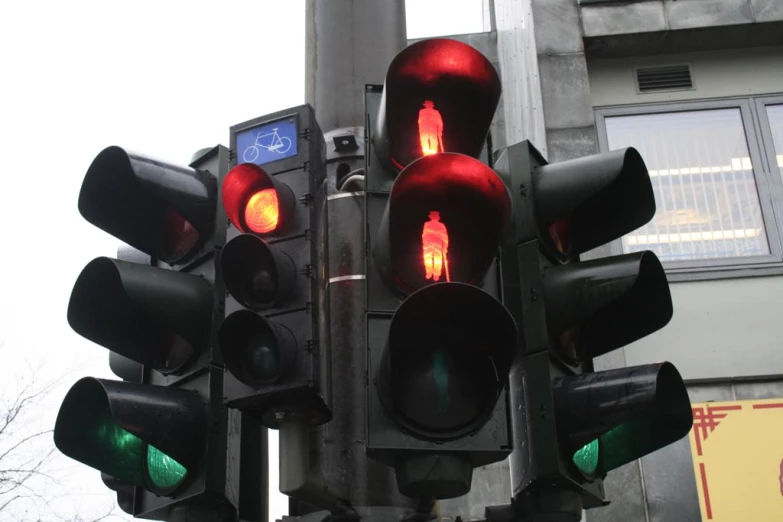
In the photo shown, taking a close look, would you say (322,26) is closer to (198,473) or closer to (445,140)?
(445,140)

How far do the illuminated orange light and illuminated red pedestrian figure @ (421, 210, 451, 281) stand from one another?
0.66 m

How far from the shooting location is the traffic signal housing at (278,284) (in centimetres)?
377

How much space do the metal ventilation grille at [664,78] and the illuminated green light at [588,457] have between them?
8.52 metres

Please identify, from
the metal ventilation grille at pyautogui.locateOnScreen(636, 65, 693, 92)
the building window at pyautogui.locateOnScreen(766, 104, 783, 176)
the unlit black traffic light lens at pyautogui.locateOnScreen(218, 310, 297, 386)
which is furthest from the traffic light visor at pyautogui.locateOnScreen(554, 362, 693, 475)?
the metal ventilation grille at pyautogui.locateOnScreen(636, 65, 693, 92)

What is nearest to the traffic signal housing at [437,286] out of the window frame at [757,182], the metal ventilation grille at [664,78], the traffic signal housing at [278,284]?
the traffic signal housing at [278,284]

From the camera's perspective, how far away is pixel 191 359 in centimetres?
465

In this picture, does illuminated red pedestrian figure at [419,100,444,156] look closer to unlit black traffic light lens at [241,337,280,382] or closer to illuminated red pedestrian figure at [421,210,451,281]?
illuminated red pedestrian figure at [421,210,451,281]

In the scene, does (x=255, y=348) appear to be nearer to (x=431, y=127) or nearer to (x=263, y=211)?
(x=263, y=211)

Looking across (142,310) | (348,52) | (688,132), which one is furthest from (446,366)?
(688,132)

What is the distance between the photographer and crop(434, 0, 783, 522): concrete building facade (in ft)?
33.6

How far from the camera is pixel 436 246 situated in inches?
150

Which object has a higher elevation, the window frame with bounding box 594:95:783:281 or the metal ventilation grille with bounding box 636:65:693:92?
the metal ventilation grille with bounding box 636:65:693:92

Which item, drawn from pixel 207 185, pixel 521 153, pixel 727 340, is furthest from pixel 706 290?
pixel 207 185

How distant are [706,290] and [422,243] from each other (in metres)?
7.35
